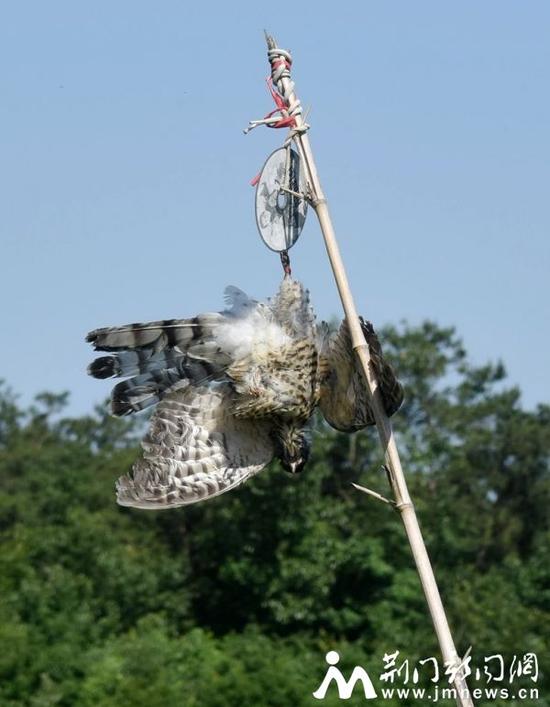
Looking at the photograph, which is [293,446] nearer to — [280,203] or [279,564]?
[280,203]

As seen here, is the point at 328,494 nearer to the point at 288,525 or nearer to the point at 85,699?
the point at 288,525

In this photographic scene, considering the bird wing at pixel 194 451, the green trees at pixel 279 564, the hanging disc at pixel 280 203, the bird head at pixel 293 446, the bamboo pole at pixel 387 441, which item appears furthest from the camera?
the green trees at pixel 279 564

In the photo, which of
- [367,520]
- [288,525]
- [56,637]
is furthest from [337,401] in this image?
[367,520]

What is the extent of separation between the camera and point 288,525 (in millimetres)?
38688

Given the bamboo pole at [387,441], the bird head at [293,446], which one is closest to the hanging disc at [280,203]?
the bamboo pole at [387,441]

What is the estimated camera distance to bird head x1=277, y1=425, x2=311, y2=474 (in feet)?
22.0

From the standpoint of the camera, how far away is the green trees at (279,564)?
3072 cm

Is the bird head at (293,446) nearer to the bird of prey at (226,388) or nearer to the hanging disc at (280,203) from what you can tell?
the bird of prey at (226,388)

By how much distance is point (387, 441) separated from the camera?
18.3ft

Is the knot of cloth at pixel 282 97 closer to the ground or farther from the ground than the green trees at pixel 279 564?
closer to the ground

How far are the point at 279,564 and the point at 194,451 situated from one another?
3260cm

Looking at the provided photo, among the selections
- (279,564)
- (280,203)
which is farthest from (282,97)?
(279,564)

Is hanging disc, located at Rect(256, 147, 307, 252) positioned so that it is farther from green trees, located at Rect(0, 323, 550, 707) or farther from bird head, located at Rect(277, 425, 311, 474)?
green trees, located at Rect(0, 323, 550, 707)

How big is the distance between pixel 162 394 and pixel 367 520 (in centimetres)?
3525
